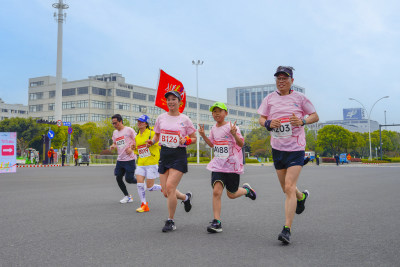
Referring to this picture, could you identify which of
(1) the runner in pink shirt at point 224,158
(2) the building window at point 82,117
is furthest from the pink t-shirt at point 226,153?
(2) the building window at point 82,117

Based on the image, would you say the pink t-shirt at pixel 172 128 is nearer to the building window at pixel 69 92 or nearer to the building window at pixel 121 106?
the building window at pixel 121 106

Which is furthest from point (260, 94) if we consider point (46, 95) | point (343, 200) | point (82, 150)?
→ point (343, 200)

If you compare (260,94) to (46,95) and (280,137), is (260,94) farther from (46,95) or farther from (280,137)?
(280,137)

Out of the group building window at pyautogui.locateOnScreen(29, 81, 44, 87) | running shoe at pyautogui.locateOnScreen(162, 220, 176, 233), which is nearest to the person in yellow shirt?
running shoe at pyautogui.locateOnScreen(162, 220, 176, 233)

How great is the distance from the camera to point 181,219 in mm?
6273

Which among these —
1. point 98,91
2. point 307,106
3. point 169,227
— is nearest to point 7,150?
point 169,227

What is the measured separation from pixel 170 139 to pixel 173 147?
4.8 inches

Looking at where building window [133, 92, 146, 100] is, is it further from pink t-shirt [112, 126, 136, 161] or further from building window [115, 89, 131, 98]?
pink t-shirt [112, 126, 136, 161]

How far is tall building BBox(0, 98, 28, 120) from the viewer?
11438 centimetres

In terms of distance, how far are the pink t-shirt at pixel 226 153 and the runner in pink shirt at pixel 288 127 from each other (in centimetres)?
63

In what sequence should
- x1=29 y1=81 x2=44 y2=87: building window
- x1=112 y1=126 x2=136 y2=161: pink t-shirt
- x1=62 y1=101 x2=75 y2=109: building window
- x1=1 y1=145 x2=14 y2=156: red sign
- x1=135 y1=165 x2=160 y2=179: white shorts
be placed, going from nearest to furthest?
x1=135 y1=165 x2=160 y2=179: white shorts → x1=112 y1=126 x2=136 y2=161: pink t-shirt → x1=1 y1=145 x2=14 y2=156: red sign → x1=62 y1=101 x2=75 y2=109: building window → x1=29 y1=81 x2=44 y2=87: building window

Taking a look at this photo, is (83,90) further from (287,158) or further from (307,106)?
(287,158)

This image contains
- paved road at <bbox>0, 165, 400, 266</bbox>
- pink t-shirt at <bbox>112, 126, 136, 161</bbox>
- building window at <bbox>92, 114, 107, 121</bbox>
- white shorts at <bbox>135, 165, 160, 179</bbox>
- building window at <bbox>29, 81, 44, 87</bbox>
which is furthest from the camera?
building window at <bbox>29, 81, 44, 87</bbox>

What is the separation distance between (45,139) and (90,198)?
35.0 metres
